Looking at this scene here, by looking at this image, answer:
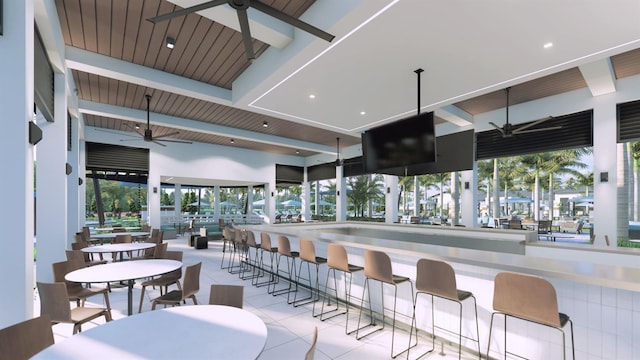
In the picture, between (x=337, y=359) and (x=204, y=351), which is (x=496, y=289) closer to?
(x=337, y=359)

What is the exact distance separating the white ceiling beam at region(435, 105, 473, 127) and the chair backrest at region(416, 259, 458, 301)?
4826 mm

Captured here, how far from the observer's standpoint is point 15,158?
2.20 m

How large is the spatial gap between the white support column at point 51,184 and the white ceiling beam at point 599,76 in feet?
27.9

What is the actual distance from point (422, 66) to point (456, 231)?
11.7 feet

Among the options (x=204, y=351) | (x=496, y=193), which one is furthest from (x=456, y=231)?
(x=496, y=193)

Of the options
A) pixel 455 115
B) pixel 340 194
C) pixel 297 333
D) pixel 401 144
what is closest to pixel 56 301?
pixel 297 333

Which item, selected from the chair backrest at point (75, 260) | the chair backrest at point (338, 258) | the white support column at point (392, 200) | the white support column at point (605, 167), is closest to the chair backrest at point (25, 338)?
the chair backrest at point (75, 260)

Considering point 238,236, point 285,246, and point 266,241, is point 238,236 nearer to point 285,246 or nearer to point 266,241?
point 266,241

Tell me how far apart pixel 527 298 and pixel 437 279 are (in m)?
0.68

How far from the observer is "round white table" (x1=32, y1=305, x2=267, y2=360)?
4.61 feet

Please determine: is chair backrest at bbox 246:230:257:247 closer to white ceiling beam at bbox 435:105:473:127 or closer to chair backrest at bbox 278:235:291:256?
chair backrest at bbox 278:235:291:256

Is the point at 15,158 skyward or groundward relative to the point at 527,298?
skyward

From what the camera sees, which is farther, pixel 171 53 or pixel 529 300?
pixel 171 53

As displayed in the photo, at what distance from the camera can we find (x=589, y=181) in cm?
1741
